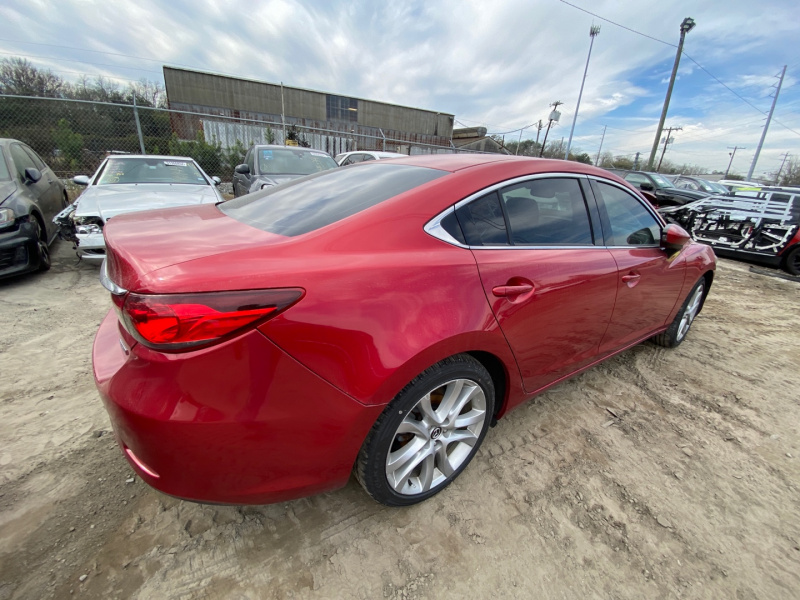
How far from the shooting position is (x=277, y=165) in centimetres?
695

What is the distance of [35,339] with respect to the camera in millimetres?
2928

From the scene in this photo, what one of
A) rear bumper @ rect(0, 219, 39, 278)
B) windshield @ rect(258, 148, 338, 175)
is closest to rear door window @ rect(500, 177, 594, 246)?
rear bumper @ rect(0, 219, 39, 278)

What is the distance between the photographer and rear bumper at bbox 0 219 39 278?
379 centimetres

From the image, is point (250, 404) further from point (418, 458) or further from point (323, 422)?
point (418, 458)

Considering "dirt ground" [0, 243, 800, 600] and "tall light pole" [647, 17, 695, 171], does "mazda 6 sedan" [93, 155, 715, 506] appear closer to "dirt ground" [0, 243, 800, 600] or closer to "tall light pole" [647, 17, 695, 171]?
"dirt ground" [0, 243, 800, 600]

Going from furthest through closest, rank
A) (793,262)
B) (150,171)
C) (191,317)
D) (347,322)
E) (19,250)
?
1. (793,262)
2. (150,171)
3. (19,250)
4. (347,322)
5. (191,317)

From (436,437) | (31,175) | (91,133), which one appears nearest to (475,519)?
(436,437)

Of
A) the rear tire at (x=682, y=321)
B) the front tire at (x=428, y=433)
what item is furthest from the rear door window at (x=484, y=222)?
the rear tire at (x=682, y=321)

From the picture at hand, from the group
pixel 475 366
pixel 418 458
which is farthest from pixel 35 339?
pixel 475 366

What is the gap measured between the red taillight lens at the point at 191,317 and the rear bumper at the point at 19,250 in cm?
423

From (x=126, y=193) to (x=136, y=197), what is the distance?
0.23 m

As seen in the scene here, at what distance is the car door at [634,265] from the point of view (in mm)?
2307

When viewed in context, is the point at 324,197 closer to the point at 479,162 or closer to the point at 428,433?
the point at 479,162

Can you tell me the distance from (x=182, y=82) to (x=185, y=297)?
1322 inches
